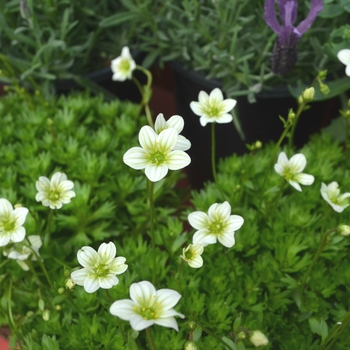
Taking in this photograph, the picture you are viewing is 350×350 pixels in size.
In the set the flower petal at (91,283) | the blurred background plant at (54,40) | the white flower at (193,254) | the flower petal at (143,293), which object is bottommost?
the blurred background plant at (54,40)

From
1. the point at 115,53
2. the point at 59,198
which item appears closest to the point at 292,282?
the point at 59,198

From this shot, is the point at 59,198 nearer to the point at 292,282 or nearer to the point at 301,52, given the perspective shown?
the point at 292,282

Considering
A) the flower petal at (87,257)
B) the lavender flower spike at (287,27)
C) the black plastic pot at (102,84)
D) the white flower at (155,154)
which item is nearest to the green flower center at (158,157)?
the white flower at (155,154)

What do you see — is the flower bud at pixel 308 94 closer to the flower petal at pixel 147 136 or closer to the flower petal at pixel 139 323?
the flower petal at pixel 147 136

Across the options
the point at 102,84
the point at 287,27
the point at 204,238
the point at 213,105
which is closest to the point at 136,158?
the point at 204,238

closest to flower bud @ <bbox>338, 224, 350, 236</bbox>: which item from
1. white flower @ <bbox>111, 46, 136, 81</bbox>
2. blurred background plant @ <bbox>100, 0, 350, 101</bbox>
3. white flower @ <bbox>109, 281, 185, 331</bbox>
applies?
white flower @ <bbox>109, 281, 185, 331</bbox>

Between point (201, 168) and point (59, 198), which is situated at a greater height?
point (59, 198)

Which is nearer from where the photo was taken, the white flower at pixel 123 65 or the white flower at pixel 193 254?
the white flower at pixel 193 254

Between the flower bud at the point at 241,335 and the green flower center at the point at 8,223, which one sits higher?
the flower bud at the point at 241,335
